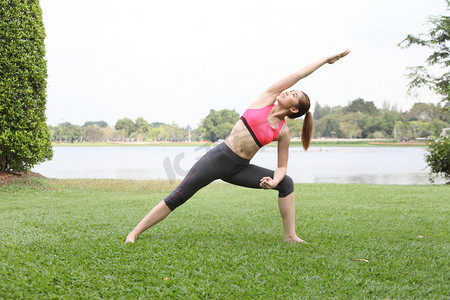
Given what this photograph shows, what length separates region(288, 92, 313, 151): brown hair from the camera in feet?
12.1

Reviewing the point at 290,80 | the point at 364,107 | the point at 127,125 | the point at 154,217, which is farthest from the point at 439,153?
the point at 364,107

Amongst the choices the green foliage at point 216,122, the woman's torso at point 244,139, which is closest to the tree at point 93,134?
the green foliage at point 216,122

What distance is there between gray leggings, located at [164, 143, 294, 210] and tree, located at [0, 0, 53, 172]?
7196 mm

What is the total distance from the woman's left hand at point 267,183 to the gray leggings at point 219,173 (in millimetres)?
208

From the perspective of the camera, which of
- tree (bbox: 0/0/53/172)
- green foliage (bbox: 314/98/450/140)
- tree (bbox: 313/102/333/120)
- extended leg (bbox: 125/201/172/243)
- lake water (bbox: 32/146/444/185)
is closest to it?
extended leg (bbox: 125/201/172/243)

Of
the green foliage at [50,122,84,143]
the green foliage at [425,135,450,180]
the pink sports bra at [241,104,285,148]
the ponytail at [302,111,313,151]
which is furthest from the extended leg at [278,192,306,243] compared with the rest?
the green foliage at [50,122,84,143]

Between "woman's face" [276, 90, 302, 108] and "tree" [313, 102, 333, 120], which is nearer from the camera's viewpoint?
"woman's face" [276, 90, 302, 108]

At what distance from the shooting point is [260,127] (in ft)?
11.9

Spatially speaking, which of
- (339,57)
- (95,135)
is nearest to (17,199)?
(339,57)

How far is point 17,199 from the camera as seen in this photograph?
326 inches

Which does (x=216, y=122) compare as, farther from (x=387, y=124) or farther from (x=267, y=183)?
(x=267, y=183)

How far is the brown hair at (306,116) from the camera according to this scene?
3678mm

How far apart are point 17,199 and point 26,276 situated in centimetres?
608

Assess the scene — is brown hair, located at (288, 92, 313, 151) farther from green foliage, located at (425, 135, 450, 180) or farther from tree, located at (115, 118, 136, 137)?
tree, located at (115, 118, 136, 137)
